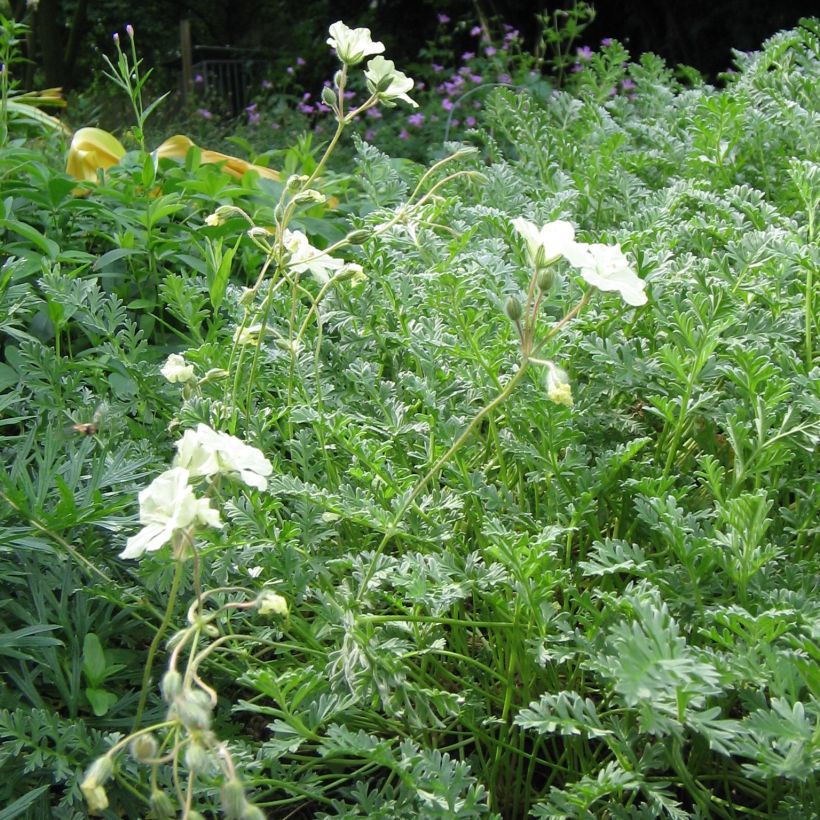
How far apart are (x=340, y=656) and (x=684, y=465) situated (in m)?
0.69

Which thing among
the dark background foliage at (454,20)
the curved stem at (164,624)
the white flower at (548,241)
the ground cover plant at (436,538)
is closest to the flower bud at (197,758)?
the ground cover plant at (436,538)

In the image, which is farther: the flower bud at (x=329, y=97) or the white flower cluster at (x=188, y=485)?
the flower bud at (x=329, y=97)

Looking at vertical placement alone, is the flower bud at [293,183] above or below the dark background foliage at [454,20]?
above

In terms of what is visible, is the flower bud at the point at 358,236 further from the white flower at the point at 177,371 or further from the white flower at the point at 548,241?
the white flower at the point at 548,241

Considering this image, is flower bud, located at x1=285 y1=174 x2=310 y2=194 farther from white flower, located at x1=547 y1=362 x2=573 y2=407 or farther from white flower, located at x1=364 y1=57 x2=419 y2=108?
white flower, located at x1=547 y1=362 x2=573 y2=407

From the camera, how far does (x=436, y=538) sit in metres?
1.29

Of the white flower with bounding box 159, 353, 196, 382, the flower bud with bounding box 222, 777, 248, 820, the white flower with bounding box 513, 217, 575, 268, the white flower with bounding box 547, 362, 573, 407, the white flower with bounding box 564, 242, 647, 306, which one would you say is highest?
the white flower with bounding box 513, 217, 575, 268

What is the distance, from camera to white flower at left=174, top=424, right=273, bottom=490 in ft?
3.16

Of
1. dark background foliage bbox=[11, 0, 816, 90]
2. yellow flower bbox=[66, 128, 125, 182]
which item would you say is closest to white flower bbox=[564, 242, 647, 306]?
yellow flower bbox=[66, 128, 125, 182]

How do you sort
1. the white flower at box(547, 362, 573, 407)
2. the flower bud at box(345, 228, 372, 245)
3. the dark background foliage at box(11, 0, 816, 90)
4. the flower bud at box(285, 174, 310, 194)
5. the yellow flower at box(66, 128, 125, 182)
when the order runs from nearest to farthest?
the white flower at box(547, 362, 573, 407) < the flower bud at box(285, 174, 310, 194) < the flower bud at box(345, 228, 372, 245) < the yellow flower at box(66, 128, 125, 182) < the dark background foliage at box(11, 0, 816, 90)

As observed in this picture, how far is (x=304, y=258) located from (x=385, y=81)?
29 centimetres

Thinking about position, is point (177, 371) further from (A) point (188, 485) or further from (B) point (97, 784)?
(B) point (97, 784)

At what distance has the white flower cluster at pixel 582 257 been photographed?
3.49 ft

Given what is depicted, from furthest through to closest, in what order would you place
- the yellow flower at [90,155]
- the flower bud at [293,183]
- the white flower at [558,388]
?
the yellow flower at [90,155]
the flower bud at [293,183]
the white flower at [558,388]
